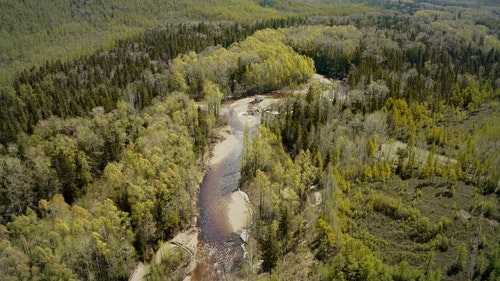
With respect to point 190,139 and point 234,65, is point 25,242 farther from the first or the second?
point 234,65

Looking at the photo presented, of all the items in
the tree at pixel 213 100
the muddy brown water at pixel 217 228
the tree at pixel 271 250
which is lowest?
the muddy brown water at pixel 217 228

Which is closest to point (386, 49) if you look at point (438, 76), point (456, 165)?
point (438, 76)

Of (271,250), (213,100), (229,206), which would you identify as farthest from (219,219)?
(213,100)

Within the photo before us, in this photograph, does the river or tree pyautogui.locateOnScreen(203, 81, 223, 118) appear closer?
the river

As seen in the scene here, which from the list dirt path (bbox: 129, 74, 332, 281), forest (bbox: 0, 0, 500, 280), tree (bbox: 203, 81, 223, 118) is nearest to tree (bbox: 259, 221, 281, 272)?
forest (bbox: 0, 0, 500, 280)

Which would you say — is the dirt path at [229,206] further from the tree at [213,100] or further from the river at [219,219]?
the tree at [213,100]

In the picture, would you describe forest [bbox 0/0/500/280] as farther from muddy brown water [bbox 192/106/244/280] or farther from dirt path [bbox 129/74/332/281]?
muddy brown water [bbox 192/106/244/280]

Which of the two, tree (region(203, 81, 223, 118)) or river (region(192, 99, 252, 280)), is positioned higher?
tree (region(203, 81, 223, 118))

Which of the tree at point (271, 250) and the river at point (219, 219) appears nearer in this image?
the tree at point (271, 250)

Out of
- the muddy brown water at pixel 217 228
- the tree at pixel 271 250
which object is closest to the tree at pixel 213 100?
the muddy brown water at pixel 217 228
